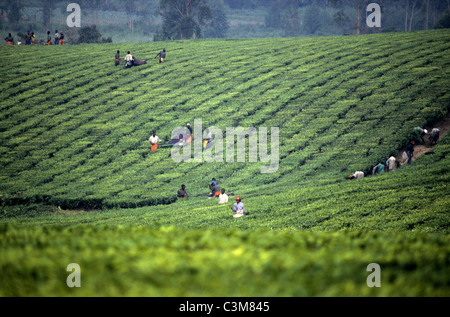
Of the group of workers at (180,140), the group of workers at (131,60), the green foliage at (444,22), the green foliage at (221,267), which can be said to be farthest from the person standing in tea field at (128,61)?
the green foliage at (444,22)

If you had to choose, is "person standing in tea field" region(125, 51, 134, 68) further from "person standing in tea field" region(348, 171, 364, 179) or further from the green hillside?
"person standing in tea field" region(348, 171, 364, 179)

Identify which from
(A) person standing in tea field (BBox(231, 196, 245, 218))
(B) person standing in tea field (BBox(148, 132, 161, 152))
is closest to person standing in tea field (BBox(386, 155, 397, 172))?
(A) person standing in tea field (BBox(231, 196, 245, 218))

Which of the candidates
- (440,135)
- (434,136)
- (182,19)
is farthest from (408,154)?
(182,19)

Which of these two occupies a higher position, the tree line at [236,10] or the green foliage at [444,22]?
the tree line at [236,10]

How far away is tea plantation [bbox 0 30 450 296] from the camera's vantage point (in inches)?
316

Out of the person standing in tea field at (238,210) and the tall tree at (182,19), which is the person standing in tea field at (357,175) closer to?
the person standing in tea field at (238,210)

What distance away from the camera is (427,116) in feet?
110

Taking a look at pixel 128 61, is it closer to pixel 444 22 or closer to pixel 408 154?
pixel 408 154

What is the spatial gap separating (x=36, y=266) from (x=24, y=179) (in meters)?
24.0

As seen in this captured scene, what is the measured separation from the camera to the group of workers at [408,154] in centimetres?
2739

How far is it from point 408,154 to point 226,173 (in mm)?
10844

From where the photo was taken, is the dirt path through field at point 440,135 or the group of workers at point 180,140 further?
the group of workers at point 180,140

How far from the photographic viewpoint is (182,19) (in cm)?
9038

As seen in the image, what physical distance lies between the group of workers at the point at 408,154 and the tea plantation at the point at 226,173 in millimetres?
593
